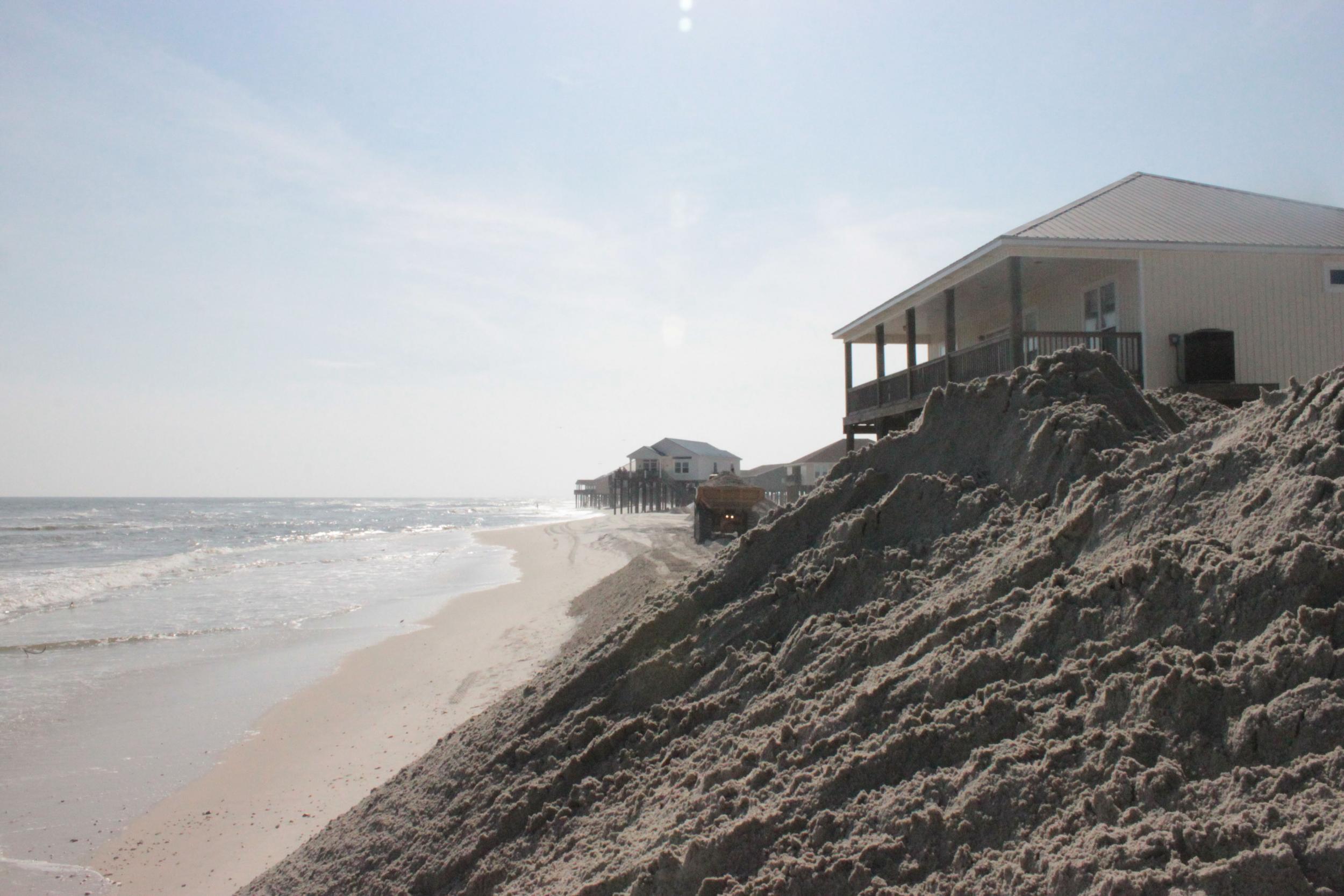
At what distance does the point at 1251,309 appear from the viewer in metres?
12.8

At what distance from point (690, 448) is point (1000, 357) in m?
53.3

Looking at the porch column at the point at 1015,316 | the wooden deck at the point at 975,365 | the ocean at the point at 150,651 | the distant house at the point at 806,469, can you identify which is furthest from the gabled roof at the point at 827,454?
the porch column at the point at 1015,316

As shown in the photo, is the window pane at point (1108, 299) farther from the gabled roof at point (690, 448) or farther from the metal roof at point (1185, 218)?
the gabled roof at point (690, 448)

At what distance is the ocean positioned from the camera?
22.3 feet

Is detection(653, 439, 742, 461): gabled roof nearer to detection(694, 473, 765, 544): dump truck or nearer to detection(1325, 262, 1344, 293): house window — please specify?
detection(694, 473, 765, 544): dump truck

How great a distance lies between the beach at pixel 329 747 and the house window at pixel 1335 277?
1190 centimetres

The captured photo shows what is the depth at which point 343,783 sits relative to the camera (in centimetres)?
679

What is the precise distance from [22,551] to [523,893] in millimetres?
39241

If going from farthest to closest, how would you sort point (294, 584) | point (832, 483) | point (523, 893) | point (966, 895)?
point (294, 584) < point (832, 483) < point (523, 893) < point (966, 895)

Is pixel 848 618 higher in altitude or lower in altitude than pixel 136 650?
higher

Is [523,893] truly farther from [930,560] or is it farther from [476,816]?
[930,560]

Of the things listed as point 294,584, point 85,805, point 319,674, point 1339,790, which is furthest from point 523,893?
point 294,584

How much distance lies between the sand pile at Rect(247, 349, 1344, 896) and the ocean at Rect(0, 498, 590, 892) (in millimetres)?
3078

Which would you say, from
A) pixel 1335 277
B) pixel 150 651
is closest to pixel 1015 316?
pixel 1335 277
